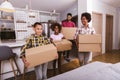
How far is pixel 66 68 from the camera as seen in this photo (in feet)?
13.4

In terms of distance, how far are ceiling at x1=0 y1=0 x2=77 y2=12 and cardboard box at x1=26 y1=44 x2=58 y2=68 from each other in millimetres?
3588

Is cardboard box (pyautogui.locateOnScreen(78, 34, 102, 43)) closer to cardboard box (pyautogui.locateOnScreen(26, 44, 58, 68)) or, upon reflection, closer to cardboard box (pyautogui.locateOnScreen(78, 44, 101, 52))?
cardboard box (pyautogui.locateOnScreen(78, 44, 101, 52))

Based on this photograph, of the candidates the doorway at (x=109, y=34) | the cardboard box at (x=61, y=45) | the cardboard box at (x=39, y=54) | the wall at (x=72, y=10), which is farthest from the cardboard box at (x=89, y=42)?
the doorway at (x=109, y=34)

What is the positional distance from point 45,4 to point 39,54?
4160 mm

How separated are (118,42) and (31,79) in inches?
228

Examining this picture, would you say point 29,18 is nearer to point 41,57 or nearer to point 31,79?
point 31,79

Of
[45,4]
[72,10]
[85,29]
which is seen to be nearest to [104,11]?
[72,10]

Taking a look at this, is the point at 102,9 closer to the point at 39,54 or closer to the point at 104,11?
the point at 104,11

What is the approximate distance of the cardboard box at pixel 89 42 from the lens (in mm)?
2756

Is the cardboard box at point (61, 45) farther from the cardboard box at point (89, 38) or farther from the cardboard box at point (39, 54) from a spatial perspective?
the cardboard box at point (39, 54)

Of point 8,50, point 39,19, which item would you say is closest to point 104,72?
point 8,50

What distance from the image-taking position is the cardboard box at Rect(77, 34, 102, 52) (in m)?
2.76

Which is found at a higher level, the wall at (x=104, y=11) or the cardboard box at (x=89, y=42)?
the wall at (x=104, y=11)

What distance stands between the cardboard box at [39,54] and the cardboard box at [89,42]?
0.61 m
